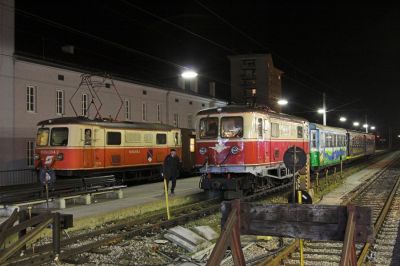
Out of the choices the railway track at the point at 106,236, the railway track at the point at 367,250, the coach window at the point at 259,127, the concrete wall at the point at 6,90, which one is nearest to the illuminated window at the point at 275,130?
the coach window at the point at 259,127

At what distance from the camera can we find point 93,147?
67.8ft

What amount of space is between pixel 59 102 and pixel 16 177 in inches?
215

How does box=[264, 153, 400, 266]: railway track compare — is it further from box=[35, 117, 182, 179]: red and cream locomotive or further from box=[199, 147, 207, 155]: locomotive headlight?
box=[35, 117, 182, 179]: red and cream locomotive

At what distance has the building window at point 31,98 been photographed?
1005 inches

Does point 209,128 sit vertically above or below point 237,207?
above

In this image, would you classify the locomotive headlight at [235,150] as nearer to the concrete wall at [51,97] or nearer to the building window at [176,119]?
the concrete wall at [51,97]

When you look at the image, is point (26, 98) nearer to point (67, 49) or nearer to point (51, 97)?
point (51, 97)

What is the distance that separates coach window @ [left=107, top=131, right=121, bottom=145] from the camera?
21.7m

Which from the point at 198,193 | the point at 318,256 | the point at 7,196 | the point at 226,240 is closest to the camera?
the point at 226,240

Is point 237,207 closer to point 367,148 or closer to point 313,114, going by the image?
point 367,148

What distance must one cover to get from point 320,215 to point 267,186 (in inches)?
576

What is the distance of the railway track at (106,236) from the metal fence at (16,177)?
1172cm

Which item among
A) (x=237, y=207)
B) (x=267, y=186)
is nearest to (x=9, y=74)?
(x=267, y=186)

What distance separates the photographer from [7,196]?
14.3 meters
